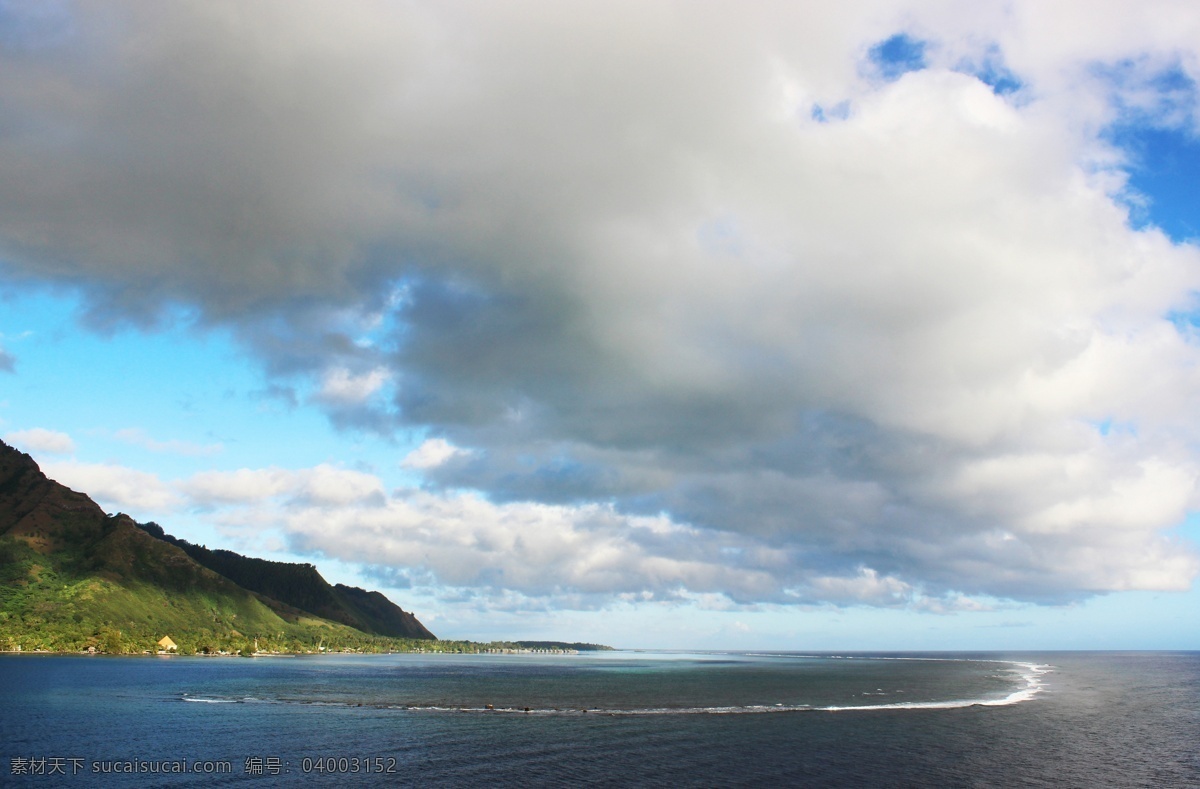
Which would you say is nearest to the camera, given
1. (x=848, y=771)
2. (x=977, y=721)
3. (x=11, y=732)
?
(x=848, y=771)

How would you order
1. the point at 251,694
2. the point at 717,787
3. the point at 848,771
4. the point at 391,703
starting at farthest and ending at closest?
the point at 251,694 → the point at 391,703 → the point at 848,771 → the point at 717,787

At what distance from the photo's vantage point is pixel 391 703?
14712 centimetres

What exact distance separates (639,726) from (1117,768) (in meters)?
66.4

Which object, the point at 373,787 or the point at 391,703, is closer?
the point at 373,787

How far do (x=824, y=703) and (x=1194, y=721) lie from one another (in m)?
70.1

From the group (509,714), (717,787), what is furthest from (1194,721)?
(509,714)

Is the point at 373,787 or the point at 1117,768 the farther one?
the point at 1117,768

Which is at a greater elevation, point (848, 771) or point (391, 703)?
point (848, 771)

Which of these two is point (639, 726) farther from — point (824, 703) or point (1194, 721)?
point (1194, 721)

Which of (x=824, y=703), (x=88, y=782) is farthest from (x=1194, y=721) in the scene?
(x=88, y=782)

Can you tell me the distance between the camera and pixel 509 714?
130875 mm

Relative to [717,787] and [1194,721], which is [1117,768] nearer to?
[717,787]

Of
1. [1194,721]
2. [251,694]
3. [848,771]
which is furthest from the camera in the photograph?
[251,694]

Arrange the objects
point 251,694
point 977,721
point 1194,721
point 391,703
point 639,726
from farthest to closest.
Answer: point 251,694, point 391,703, point 1194,721, point 977,721, point 639,726
